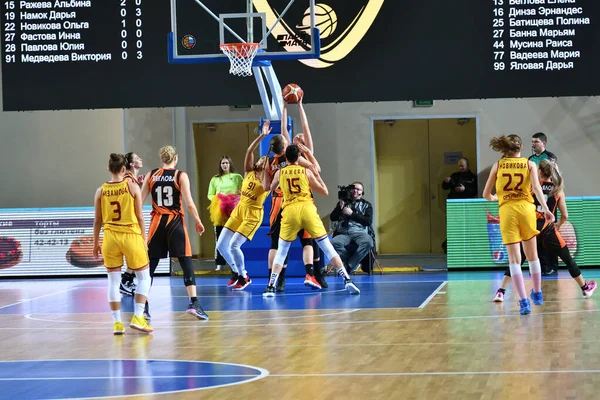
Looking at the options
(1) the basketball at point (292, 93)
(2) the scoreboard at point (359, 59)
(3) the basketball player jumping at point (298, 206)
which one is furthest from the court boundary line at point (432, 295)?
(1) the basketball at point (292, 93)

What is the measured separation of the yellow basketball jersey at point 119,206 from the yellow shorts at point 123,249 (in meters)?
0.06

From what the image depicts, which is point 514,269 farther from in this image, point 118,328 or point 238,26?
point 238,26

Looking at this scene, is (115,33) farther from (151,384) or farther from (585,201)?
(151,384)

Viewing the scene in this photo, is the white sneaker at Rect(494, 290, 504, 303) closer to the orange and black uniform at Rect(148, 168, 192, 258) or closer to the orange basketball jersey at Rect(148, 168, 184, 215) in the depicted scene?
the orange and black uniform at Rect(148, 168, 192, 258)

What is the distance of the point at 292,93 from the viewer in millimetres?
14414

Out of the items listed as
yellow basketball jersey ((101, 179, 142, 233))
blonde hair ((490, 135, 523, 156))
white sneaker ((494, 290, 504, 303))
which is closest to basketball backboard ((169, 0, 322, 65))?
blonde hair ((490, 135, 523, 156))

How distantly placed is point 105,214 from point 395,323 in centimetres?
326

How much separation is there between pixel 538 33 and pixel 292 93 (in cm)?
398

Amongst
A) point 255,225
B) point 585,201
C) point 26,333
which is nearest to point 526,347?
point 26,333

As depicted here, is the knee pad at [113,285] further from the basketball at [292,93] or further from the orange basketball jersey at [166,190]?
the basketball at [292,93]

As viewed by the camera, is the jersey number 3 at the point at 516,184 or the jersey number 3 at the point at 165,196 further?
the jersey number 3 at the point at 165,196

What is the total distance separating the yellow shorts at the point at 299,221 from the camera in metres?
13.2

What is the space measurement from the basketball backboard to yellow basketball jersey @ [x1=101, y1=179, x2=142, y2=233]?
4929 mm

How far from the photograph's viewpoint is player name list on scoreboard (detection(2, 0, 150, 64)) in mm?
15852
